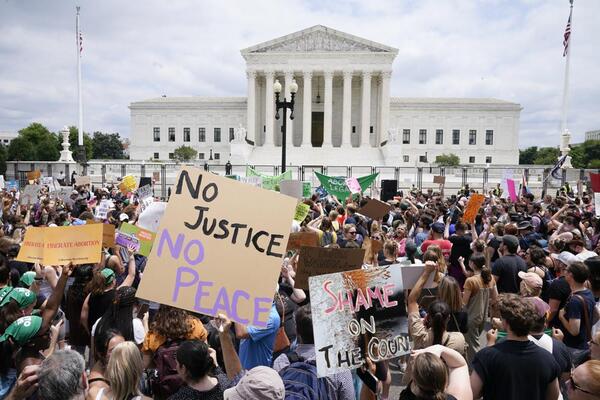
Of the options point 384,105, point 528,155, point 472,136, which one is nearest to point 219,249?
point 384,105

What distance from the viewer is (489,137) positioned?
71.2m

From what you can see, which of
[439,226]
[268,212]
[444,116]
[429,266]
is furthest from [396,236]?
[444,116]

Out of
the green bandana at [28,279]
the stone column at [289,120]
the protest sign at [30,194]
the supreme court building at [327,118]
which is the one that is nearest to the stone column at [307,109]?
the supreme court building at [327,118]

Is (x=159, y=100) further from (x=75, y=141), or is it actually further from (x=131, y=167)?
(x=131, y=167)

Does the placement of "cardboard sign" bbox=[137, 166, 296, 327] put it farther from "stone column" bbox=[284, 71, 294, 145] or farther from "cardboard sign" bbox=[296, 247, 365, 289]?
"stone column" bbox=[284, 71, 294, 145]

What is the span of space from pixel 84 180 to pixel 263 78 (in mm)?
46785

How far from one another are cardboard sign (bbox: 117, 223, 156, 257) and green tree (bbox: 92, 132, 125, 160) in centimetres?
10261

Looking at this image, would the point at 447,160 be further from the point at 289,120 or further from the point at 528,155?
the point at 528,155

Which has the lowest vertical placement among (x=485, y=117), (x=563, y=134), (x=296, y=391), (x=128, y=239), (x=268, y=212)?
(x=296, y=391)

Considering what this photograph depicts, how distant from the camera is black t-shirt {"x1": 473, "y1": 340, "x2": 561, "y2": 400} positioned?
10.1 ft

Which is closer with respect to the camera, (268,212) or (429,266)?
(268,212)

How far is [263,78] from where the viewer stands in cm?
6234

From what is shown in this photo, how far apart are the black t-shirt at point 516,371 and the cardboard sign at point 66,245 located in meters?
3.87

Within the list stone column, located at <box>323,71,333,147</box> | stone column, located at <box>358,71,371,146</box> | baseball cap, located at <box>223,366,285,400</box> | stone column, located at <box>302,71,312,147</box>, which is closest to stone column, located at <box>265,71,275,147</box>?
stone column, located at <box>302,71,312,147</box>
